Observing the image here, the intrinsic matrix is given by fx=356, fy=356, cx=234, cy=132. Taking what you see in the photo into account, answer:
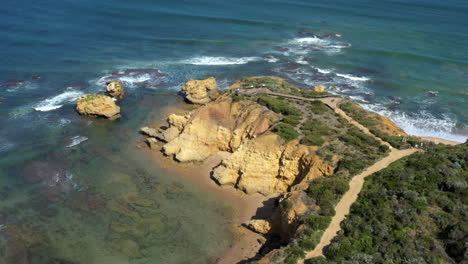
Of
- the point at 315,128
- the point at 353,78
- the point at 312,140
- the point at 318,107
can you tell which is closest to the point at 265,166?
the point at 312,140

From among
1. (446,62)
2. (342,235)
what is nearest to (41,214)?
(342,235)

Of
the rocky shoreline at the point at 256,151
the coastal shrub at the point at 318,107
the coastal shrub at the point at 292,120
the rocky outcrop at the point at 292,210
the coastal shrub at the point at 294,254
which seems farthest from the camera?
the coastal shrub at the point at 318,107

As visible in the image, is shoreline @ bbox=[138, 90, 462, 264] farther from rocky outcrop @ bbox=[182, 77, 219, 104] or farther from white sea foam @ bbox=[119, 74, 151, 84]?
white sea foam @ bbox=[119, 74, 151, 84]

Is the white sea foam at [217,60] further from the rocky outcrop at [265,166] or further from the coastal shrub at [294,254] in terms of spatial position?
the coastal shrub at [294,254]

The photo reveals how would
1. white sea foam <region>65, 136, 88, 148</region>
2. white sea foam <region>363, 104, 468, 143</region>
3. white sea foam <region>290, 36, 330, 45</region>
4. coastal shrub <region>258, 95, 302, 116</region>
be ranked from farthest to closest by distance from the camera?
1. white sea foam <region>290, 36, 330, 45</region>
2. white sea foam <region>363, 104, 468, 143</region>
3. white sea foam <region>65, 136, 88, 148</region>
4. coastal shrub <region>258, 95, 302, 116</region>

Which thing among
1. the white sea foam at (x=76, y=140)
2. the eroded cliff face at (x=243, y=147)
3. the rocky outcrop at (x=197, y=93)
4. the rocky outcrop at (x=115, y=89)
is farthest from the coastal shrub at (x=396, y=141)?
the rocky outcrop at (x=115, y=89)

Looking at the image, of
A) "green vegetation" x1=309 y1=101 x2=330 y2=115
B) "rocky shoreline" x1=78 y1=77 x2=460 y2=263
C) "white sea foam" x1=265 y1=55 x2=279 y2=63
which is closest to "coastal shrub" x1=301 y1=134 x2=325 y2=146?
"rocky shoreline" x1=78 y1=77 x2=460 y2=263

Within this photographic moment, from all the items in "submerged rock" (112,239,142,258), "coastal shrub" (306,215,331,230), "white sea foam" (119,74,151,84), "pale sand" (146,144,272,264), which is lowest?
"submerged rock" (112,239,142,258)
